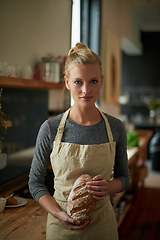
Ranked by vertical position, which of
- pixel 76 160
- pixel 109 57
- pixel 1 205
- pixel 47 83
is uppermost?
pixel 109 57

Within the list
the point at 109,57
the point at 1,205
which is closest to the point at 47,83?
the point at 1,205

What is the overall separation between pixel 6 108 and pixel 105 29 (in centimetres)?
316

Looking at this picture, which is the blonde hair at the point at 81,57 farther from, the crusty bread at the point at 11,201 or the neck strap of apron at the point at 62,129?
the crusty bread at the point at 11,201

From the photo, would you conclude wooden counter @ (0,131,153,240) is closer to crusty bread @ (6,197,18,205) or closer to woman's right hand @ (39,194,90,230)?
crusty bread @ (6,197,18,205)

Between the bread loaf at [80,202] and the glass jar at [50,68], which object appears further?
the glass jar at [50,68]

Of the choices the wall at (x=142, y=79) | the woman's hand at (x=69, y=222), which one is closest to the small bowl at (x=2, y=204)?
the woman's hand at (x=69, y=222)

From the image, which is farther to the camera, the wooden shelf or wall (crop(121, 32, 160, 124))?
wall (crop(121, 32, 160, 124))

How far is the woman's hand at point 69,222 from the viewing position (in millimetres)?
1261

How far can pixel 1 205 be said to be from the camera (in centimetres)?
176

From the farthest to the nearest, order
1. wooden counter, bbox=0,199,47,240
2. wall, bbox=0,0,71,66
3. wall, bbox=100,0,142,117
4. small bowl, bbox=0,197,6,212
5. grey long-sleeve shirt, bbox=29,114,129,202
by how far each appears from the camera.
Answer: wall, bbox=100,0,142,117, wall, bbox=0,0,71,66, small bowl, bbox=0,197,6,212, wooden counter, bbox=0,199,47,240, grey long-sleeve shirt, bbox=29,114,129,202

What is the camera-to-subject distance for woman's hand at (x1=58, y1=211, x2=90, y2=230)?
4.14 ft

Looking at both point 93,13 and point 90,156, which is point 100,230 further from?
point 93,13

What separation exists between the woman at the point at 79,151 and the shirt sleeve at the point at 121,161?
3cm

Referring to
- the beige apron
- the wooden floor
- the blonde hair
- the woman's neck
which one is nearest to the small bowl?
the beige apron
